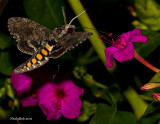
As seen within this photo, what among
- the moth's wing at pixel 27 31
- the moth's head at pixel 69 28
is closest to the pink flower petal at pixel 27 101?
the moth's wing at pixel 27 31

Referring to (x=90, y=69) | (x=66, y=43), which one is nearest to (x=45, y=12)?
(x=66, y=43)

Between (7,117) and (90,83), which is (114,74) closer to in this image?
(90,83)

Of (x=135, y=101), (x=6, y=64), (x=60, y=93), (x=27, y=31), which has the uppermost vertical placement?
(x=27, y=31)

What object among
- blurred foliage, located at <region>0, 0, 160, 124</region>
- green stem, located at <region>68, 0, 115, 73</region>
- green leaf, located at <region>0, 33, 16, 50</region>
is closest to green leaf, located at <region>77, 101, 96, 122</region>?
blurred foliage, located at <region>0, 0, 160, 124</region>

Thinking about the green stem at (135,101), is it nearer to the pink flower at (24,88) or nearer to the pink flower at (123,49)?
the pink flower at (123,49)

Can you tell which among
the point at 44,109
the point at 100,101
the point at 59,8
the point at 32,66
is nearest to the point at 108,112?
the point at 100,101

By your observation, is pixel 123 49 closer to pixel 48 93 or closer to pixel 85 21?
pixel 85 21

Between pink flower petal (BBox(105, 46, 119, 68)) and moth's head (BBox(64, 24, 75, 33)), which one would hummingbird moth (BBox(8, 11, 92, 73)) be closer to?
moth's head (BBox(64, 24, 75, 33))
